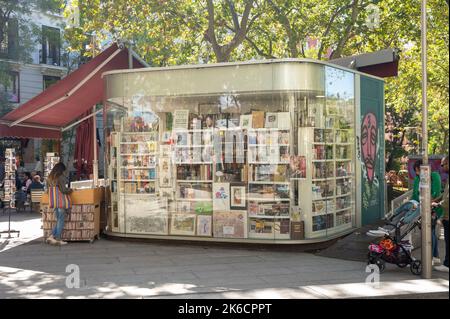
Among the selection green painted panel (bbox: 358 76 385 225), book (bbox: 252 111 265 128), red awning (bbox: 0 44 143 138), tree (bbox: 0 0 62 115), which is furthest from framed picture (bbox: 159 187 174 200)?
Result: tree (bbox: 0 0 62 115)

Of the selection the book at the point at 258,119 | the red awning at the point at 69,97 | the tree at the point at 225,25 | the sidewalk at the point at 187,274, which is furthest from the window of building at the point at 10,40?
the book at the point at 258,119

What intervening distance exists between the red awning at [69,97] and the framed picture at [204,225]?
372 cm

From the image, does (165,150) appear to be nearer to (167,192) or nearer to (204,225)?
(167,192)

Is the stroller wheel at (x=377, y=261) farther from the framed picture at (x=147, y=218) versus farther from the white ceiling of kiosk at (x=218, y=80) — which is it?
the framed picture at (x=147, y=218)

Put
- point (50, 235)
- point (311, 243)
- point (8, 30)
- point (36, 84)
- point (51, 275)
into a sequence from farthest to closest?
point (36, 84), point (8, 30), point (50, 235), point (311, 243), point (51, 275)

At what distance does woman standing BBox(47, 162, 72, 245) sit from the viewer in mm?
10570

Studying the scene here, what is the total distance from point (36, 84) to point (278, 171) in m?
24.6

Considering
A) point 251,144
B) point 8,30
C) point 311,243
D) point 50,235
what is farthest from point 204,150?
point 8,30

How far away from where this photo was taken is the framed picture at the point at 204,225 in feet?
33.6

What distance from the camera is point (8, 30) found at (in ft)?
75.8

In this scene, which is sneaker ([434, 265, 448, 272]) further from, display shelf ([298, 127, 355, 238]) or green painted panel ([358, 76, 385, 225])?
green painted panel ([358, 76, 385, 225])

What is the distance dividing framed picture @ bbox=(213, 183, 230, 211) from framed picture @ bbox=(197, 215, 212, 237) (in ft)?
0.88
